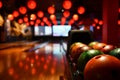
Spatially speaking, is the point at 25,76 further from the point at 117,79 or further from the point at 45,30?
the point at 45,30

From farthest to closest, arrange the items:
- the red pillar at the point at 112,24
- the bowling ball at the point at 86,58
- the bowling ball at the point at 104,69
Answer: the red pillar at the point at 112,24
the bowling ball at the point at 86,58
the bowling ball at the point at 104,69

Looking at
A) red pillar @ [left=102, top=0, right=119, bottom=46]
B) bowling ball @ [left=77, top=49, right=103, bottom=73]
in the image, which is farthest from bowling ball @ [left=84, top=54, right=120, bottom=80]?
red pillar @ [left=102, top=0, right=119, bottom=46]

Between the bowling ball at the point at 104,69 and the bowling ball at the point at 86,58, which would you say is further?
→ the bowling ball at the point at 86,58

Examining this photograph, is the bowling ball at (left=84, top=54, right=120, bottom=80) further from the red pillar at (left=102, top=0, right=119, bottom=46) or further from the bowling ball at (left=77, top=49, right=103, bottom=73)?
the red pillar at (left=102, top=0, right=119, bottom=46)

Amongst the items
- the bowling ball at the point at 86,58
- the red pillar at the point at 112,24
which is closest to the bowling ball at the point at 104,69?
the bowling ball at the point at 86,58

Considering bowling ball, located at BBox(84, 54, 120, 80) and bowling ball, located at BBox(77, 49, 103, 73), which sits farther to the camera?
bowling ball, located at BBox(77, 49, 103, 73)

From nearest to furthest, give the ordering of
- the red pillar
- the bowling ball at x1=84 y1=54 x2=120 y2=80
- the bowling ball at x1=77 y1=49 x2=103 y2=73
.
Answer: the bowling ball at x1=84 y1=54 x2=120 y2=80
the bowling ball at x1=77 y1=49 x2=103 y2=73
the red pillar

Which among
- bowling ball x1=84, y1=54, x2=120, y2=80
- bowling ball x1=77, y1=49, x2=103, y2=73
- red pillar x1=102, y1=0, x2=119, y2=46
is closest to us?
bowling ball x1=84, y1=54, x2=120, y2=80

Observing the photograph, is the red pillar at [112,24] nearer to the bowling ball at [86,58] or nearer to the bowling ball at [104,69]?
the bowling ball at [86,58]

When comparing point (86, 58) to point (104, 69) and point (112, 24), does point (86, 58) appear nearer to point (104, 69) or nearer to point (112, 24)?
point (104, 69)

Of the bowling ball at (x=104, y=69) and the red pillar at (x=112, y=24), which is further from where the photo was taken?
the red pillar at (x=112, y=24)

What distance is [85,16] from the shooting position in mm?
29984

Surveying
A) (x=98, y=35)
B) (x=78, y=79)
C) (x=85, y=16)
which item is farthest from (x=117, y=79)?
(x=98, y=35)

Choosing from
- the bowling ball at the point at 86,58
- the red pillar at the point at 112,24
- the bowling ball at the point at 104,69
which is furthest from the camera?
the red pillar at the point at 112,24
